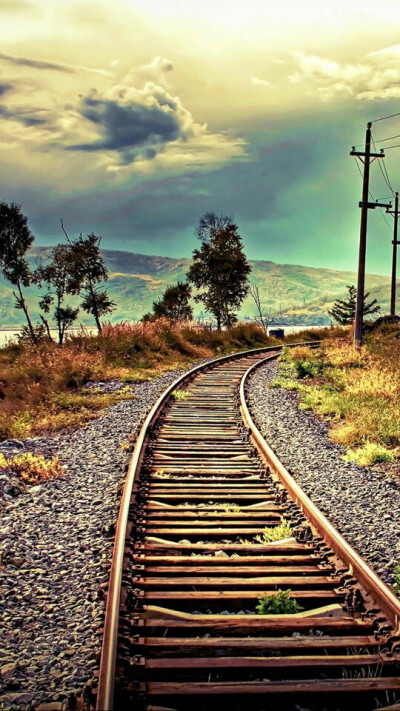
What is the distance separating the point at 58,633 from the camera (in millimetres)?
3779

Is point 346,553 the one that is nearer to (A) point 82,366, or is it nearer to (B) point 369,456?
(B) point 369,456

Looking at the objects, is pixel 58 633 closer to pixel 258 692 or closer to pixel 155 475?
pixel 258 692

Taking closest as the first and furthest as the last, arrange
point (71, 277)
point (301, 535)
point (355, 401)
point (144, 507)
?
1. point (301, 535)
2. point (144, 507)
3. point (355, 401)
4. point (71, 277)

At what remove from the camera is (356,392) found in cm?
1312

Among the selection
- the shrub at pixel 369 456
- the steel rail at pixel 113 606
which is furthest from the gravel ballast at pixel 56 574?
the shrub at pixel 369 456

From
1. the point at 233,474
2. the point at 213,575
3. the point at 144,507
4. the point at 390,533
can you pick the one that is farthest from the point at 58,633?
the point at 233,474

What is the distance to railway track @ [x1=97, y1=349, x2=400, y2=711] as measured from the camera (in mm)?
3133

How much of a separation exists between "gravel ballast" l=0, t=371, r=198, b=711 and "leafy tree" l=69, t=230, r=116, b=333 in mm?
30295

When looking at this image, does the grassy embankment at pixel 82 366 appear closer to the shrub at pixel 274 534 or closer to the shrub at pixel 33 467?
the shrub at pixel 33 467

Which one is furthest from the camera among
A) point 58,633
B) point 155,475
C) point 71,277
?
point 71,277

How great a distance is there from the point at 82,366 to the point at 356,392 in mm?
7177

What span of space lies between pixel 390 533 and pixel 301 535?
A: 0.86 meters

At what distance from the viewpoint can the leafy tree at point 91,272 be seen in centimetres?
3844

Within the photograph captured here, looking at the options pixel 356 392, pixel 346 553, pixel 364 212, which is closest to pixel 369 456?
pixel 346 553
